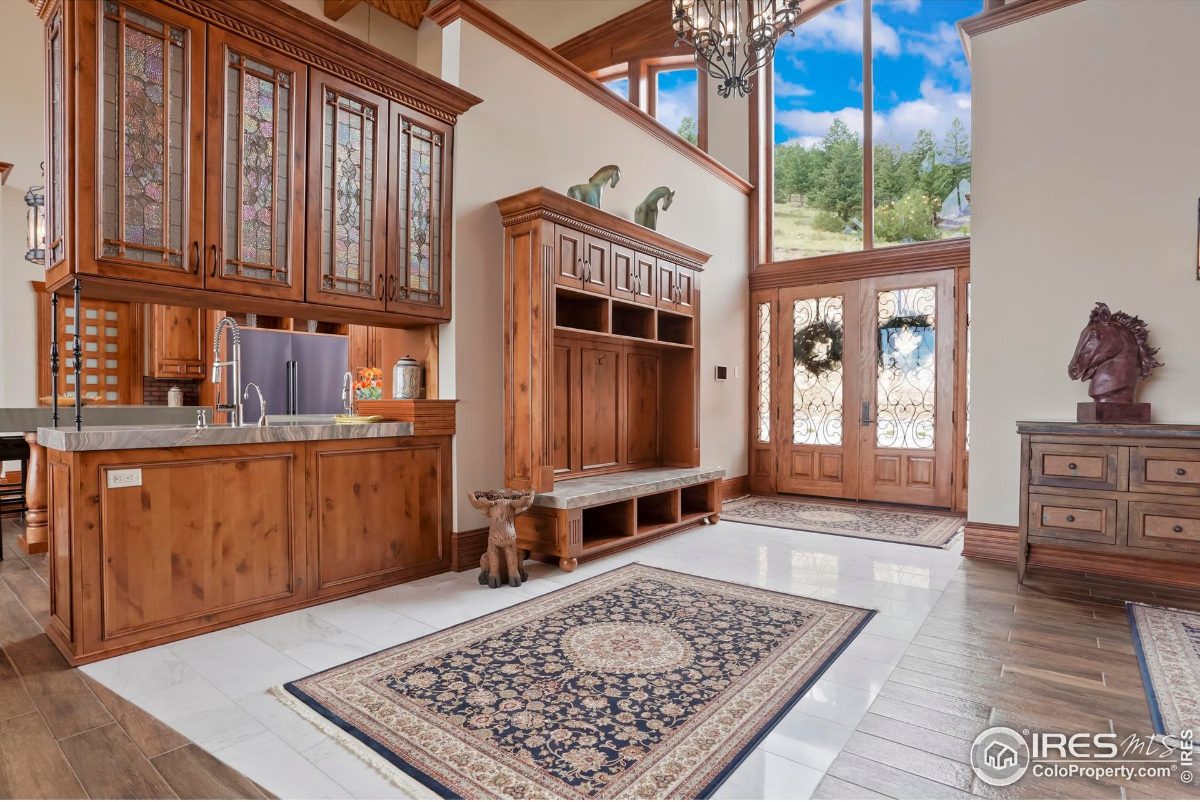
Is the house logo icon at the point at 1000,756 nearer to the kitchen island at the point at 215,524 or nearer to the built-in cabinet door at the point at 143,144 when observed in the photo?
the kitchen island at the point at 215,524

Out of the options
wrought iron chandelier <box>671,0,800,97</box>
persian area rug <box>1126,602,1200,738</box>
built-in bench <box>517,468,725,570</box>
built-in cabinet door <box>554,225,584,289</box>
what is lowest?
persian area rug <box>1126,602,1200,738</box>

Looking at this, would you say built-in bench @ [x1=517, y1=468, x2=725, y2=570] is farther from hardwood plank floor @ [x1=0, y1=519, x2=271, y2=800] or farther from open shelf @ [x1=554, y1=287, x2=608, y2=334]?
hardwood plank floor @ [x1=0, y1=519, x2=271, y2=800]

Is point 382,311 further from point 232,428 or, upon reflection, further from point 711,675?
point 711,675

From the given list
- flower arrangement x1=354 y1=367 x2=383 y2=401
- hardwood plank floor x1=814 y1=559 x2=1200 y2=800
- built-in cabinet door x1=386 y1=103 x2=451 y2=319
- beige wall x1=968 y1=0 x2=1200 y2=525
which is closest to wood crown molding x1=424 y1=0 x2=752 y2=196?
built-in cabinet door x1=386 y1=103 x2=451 y2=319

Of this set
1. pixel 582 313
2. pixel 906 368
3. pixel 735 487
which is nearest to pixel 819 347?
pixel 906 368

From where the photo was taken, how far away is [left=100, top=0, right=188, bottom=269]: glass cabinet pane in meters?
2.61

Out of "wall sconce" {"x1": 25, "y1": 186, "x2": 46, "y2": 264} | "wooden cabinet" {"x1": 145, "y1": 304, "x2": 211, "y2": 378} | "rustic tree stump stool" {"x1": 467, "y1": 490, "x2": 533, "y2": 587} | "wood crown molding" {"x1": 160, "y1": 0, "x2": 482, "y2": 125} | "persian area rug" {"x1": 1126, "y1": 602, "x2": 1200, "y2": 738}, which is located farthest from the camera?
"wooden cabinet" {"x1": 145, "y1": 304, "x2": 211, "y2": 378}

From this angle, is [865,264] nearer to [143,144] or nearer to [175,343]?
[143,144]

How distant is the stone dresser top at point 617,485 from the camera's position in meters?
3.91

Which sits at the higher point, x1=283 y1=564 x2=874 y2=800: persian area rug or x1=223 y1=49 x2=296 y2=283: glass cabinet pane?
x1=223 y1=49 x2=296 y2=283: glass cabinet pane

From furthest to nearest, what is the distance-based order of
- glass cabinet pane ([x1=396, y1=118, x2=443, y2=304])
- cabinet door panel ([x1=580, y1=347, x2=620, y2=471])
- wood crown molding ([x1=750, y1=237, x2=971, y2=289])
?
1. wood crown molding ([x1=750, y1=237, x2=971, y2=289])
2. cabinet door panel ([x1=580, y1=347, x2=620, y2=471])
3. glass cabinet pane ([x1=396, y1=118, x2=443, y2=304])

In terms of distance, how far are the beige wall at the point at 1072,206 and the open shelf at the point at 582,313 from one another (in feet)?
8.96

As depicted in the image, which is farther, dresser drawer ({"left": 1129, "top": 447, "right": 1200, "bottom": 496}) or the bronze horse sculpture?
the bronze horse sculpture

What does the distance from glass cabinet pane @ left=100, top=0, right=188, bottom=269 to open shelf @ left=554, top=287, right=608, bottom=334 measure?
2504 mm
